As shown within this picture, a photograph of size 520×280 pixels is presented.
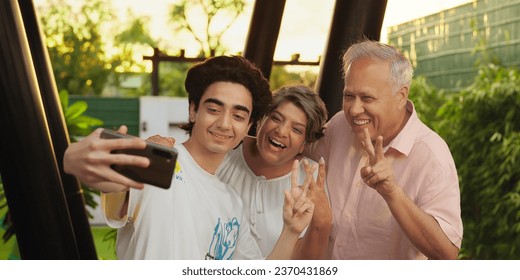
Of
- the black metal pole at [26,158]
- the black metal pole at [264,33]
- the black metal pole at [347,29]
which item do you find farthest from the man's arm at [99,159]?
the black metal pole at [264,33]

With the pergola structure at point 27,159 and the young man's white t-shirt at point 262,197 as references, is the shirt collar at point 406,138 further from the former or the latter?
the pergola structure at point 27,159

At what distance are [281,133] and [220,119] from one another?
0.40 feet

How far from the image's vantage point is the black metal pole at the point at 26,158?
1670mm

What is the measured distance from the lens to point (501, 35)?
4035 millimetres

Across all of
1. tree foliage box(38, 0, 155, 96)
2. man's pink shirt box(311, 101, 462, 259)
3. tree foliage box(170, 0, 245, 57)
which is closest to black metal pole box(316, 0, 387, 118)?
man's pink shirt box(311, 101, 462, 259)

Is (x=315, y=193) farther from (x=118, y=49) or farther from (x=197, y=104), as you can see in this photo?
(x=118, y=49)

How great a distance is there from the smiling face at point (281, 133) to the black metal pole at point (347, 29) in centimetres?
45

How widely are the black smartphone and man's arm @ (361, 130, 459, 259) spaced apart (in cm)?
33

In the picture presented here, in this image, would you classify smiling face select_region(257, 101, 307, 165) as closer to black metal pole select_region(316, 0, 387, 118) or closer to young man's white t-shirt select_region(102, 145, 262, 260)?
young man's white t-shirt select_region(102, 145, 262, 260)

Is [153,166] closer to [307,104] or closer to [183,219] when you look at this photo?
[183,219]

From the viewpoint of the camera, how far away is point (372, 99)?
1442 mm

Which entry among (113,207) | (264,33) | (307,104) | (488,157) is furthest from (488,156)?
(113,207)
